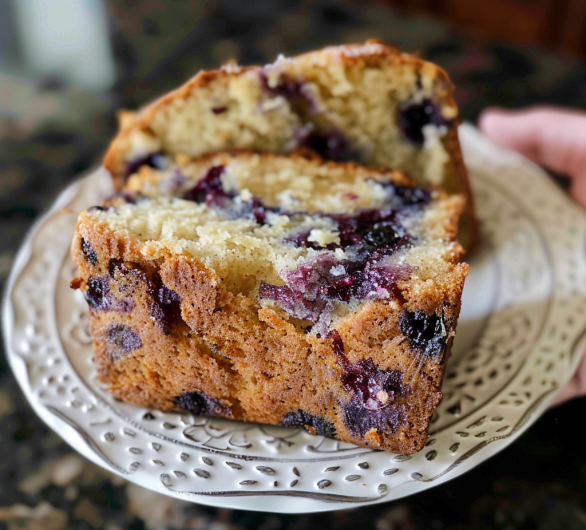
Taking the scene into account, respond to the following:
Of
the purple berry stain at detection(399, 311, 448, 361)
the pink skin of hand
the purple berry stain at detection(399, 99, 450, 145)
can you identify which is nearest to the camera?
the purple berry stain at detection(399, 311, 448, 361)

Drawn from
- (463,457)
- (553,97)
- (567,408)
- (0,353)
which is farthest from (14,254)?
(553,97)

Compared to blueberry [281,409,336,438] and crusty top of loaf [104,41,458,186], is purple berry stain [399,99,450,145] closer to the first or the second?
crusty top of loaf [104,41,458,186]

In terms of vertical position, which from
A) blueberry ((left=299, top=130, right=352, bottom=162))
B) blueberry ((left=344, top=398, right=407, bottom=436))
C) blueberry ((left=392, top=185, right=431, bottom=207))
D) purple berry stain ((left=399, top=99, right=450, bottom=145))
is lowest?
blueberry ((left=344, top=398, right=407, bottom=436))

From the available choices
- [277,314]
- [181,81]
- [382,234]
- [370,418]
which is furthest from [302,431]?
[181,81]

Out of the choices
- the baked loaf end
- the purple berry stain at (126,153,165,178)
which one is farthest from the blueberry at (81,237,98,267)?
the purple berry stain at (126,153,165,178)

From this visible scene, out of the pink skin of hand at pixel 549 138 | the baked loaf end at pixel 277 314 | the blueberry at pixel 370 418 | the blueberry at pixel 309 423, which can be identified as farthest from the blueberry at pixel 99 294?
the pink skin of hand at pixel 549 138

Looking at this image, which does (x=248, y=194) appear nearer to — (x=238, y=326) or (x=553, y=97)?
(x=238, y=326)
